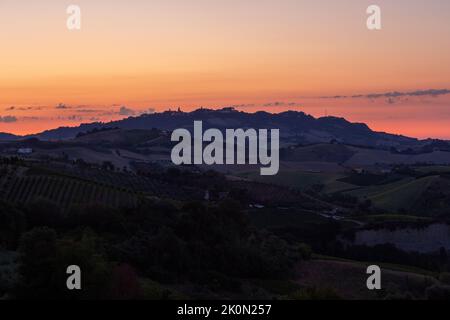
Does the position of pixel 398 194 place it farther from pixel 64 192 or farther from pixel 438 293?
pixel 438 293

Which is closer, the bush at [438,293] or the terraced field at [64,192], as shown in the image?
the bush at [438,293]

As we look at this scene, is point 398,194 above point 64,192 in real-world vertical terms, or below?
below

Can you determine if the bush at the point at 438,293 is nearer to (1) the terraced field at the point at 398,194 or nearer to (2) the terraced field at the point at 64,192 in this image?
(2) the terraced field at the point at 64,192

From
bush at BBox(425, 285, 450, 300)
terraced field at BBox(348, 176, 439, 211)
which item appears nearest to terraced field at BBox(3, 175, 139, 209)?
bush at BBox(425, 285, 450, 300)

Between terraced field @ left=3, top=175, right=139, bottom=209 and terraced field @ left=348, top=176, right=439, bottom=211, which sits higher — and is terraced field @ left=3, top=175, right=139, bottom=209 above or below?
above

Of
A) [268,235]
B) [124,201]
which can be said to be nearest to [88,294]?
[268,235]

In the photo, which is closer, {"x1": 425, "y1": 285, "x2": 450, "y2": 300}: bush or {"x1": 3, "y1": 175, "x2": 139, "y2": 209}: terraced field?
{"x1": 425, "y1": 285, "x2": 450, "y2": 300}: bush

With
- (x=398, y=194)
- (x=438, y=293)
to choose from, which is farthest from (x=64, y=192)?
(x=398, y=194)

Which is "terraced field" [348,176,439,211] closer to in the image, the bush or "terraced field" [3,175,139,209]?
"terraced field" [3,175,139,209]

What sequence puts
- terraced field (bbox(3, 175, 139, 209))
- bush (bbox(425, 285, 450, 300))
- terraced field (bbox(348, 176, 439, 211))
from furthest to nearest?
1. terraced field (bbox(348, 176, 439, 211))
2. terraced field (bbox(3, 175, 139, 209))
3. bush (bbox(425, 285, 450, 300))

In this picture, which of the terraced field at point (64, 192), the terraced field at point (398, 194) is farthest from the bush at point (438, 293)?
the terraced field at point (398, 194)

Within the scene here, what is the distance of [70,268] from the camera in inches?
1184

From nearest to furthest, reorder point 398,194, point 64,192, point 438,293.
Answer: point 438,293
point 64,192
point 398,194
